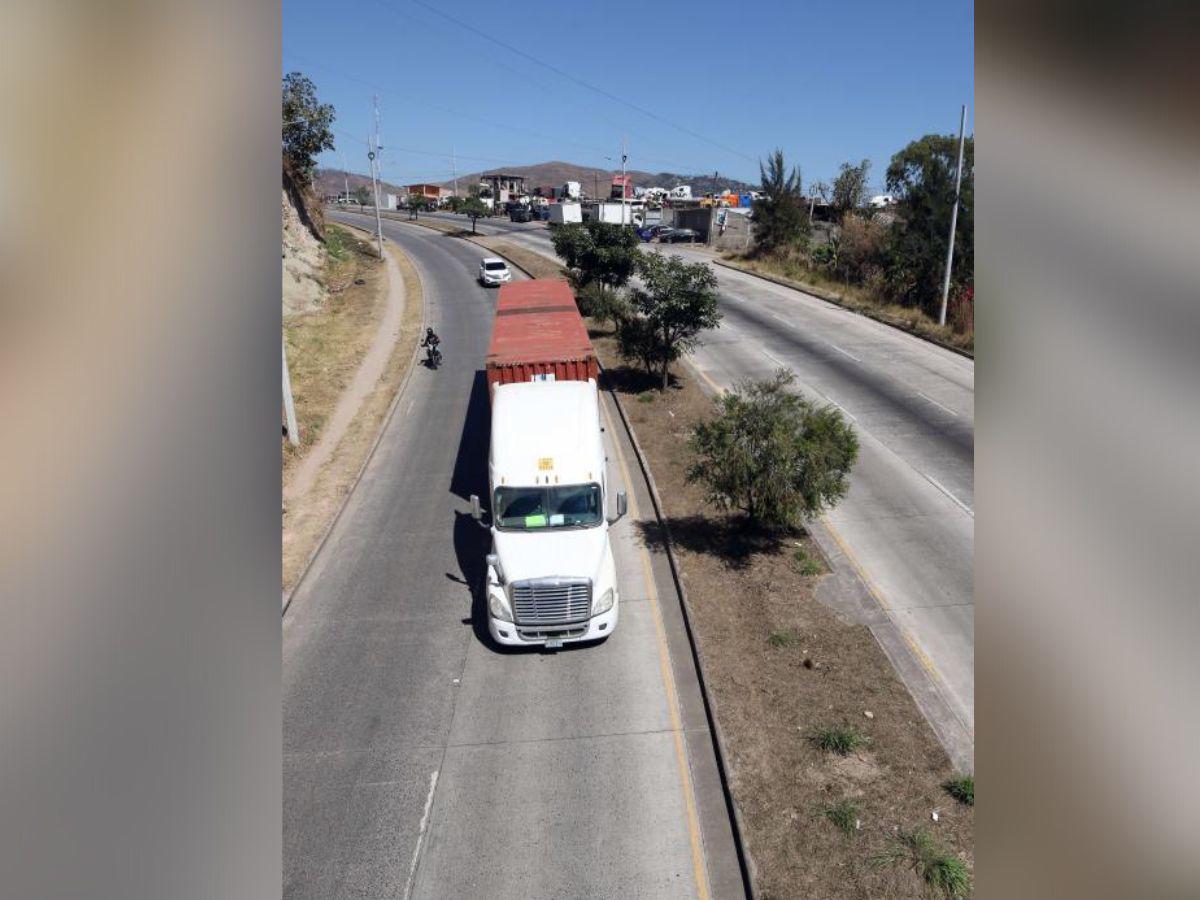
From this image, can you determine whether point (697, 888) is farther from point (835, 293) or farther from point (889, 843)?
point (835, 293)

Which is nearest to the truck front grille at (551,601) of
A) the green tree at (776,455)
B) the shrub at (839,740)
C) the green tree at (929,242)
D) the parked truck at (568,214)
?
the shrub at (839,740)

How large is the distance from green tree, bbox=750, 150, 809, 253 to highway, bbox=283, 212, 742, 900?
4806cm

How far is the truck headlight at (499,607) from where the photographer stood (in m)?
13.3

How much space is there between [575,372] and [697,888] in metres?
10.9

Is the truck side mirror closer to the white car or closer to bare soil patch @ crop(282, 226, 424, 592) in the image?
bare soil patch @ crop(282, 226, 424, 592)

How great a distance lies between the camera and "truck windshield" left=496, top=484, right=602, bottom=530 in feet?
47.0

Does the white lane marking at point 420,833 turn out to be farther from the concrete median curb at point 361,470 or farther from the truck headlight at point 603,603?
the truck headlight at point 603,603

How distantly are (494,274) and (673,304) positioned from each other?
76.5 ft

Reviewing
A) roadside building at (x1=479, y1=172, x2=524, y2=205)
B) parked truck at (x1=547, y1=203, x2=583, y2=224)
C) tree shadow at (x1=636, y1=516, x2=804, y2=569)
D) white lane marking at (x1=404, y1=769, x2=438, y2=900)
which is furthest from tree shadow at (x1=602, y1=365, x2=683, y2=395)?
roadside building at (x1=479, y1=172, x2=524, y2=205)

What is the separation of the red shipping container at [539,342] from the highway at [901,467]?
625 cm

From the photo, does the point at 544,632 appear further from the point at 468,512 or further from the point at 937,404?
the point at 937,404

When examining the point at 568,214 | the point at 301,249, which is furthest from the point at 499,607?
the point at 568,214

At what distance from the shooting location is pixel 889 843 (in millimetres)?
9281
